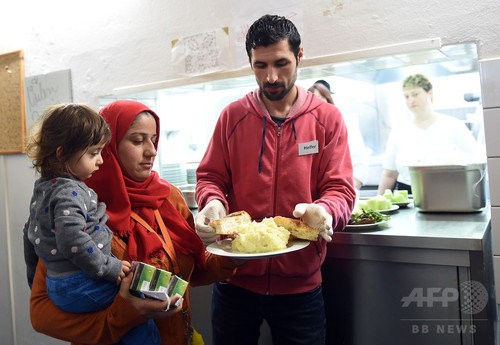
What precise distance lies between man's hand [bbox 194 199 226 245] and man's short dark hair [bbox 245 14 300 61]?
1.86 ft

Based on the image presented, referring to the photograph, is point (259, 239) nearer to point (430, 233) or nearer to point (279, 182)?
point (279, 182)

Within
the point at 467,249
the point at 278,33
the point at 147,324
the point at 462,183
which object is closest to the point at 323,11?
the point at 278,33

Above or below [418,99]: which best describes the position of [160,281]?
below

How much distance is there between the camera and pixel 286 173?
60.9 inches

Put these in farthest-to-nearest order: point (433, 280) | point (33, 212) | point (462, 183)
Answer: point (462, 183), point (433, 280), point (33, 212)

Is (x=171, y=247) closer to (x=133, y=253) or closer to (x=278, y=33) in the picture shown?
(x=133, y=253)

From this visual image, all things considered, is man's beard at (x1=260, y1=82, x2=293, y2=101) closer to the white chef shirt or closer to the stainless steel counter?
the stainless steel counter

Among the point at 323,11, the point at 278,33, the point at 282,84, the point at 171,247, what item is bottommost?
the point at 171,247

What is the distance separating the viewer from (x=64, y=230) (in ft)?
4.04

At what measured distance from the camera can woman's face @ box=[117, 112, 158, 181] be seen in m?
1.47

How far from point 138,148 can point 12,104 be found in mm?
2050

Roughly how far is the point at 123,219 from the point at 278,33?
80 cm

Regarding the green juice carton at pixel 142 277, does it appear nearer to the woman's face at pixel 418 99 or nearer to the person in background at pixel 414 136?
the person in background at pixel 414 136

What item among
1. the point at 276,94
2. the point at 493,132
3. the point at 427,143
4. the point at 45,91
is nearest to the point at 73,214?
the point at 276,94
